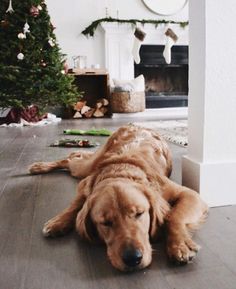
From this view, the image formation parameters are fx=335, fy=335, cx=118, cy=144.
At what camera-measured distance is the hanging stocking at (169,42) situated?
239 inches

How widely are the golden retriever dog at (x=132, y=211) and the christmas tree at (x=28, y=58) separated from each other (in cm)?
328

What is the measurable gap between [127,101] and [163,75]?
1319 millimetres

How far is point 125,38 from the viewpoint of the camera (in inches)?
243

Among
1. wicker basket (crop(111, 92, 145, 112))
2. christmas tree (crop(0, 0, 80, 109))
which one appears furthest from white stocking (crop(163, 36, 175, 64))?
christmas tree (crop(0, 0, 80, 109))

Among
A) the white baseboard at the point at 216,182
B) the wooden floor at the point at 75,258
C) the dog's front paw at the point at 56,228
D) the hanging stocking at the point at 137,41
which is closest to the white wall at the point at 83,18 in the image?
the hanging stocking at the point at 137,41

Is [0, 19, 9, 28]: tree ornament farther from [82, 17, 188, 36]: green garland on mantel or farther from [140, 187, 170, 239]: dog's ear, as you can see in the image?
[140, 187, 170, 239]: dog's ear

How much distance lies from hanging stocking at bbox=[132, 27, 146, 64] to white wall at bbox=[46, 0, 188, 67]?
47 centimetres

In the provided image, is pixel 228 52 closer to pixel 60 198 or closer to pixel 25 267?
pixel 60 198

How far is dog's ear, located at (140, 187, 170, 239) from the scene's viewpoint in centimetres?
109

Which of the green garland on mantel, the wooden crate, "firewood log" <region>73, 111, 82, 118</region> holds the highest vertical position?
the green garland on mantel

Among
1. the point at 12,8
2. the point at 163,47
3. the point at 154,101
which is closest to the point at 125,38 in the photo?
the point at 163,47

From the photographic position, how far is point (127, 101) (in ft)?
18.8

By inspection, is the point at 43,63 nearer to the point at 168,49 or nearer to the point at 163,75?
the point at 168,49

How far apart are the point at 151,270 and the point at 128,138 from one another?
77 centimetres
